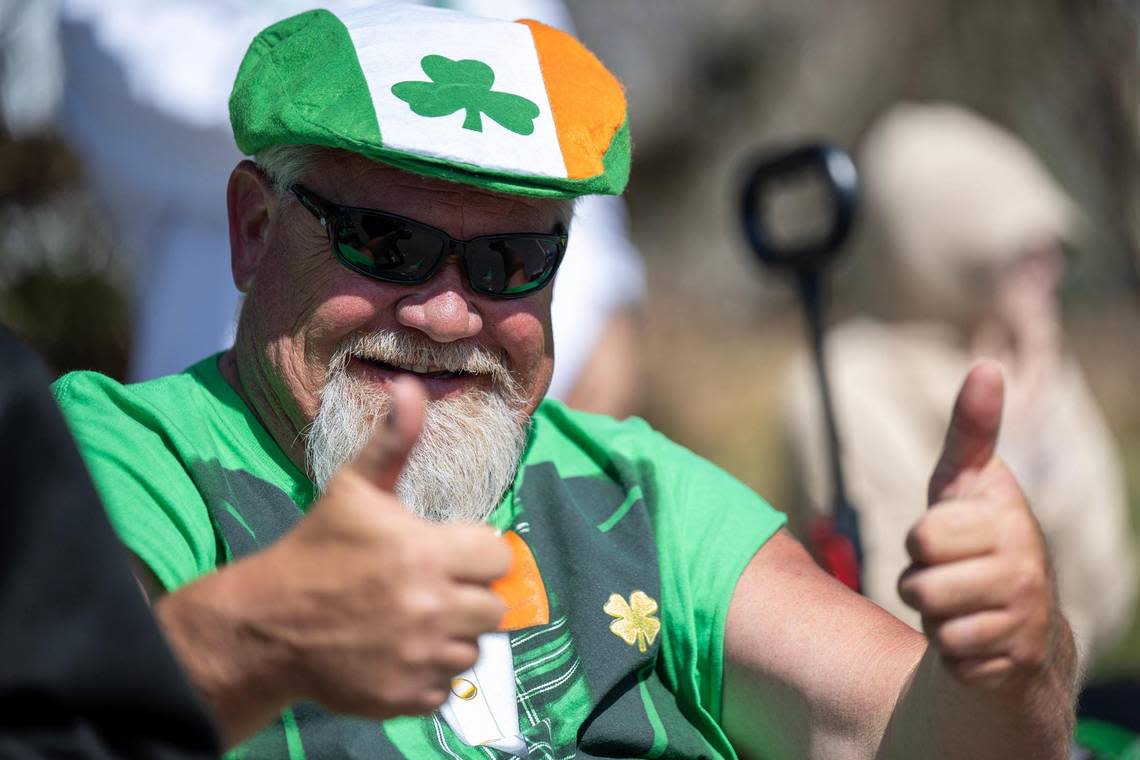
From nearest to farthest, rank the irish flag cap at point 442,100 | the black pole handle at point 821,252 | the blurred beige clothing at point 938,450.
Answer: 1. the irish flag cap at point 442,100
2. the black pole handle at point 821,252
3. the blurred beige clothing at point 938,450

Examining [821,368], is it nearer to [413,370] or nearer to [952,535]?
[413,370]

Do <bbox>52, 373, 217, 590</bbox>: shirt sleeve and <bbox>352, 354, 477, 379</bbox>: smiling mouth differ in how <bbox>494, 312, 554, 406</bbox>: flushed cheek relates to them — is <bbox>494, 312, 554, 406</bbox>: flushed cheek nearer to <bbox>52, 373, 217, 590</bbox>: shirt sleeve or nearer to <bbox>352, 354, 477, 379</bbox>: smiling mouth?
<bbox>352, 354, 477, 379</bbox>: smiling mouth

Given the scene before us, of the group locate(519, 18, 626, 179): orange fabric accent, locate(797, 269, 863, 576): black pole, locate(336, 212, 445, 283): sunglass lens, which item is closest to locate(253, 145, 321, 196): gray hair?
locate(336, 212, 445, 283): sunglass lens

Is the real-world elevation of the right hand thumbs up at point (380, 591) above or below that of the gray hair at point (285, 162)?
below

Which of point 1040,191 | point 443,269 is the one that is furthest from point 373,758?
point 1040,191

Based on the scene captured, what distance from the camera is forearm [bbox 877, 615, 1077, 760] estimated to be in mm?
1825

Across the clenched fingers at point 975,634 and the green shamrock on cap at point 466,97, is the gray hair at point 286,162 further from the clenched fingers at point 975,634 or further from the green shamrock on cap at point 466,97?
the clenched fingers at point 975,634

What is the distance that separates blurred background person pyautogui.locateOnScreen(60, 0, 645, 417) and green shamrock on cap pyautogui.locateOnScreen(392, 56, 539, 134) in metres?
1.11

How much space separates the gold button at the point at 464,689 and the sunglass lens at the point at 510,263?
0.59 meters

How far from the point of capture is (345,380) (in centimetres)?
218

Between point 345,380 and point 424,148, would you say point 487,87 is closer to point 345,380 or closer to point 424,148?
point 424,148

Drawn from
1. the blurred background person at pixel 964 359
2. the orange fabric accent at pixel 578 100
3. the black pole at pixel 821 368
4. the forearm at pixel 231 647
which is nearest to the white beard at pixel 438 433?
the orange fabric accent at pixel 578 100

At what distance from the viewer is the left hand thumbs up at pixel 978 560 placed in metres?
1.60

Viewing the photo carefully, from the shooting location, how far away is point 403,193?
2.16 metres
